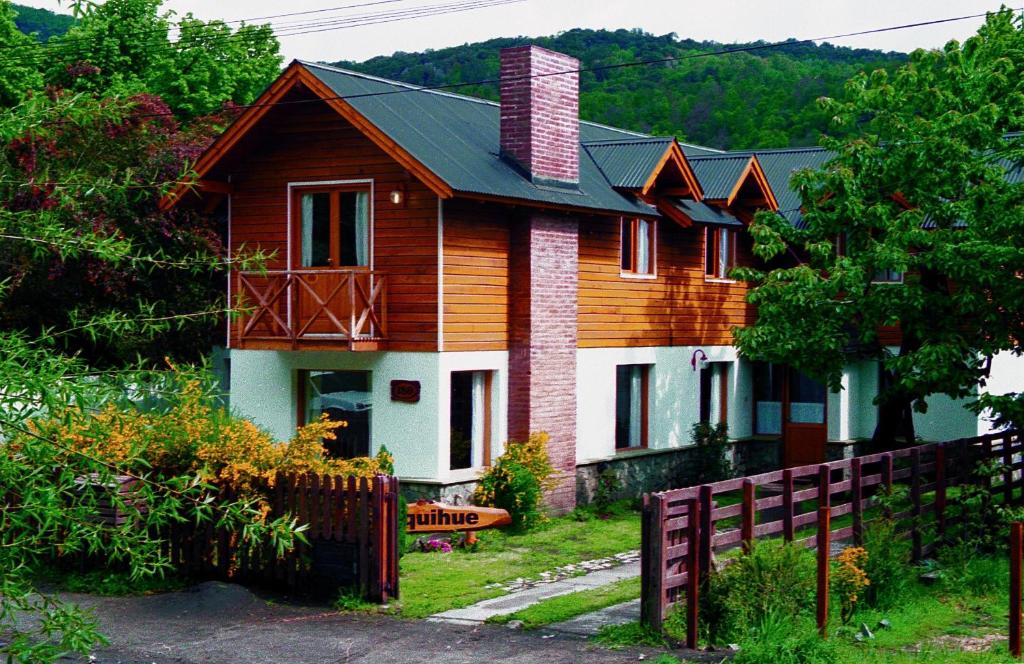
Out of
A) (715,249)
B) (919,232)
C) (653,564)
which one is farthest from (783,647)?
(715,249)

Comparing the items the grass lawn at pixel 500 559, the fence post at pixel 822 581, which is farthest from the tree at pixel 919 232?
the fence post at pixel 822 581

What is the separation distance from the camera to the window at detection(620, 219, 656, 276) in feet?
76.6

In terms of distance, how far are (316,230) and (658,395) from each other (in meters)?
7.59

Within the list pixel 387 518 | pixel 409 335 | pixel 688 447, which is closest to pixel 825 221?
pixel 688 447

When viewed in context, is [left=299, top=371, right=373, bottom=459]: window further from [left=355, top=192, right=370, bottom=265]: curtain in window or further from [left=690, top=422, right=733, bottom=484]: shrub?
[left=690, top=422, right=733, bottom=484]: shrub

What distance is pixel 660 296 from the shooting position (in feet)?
79.2

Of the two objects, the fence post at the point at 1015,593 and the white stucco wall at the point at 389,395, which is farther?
the white stucco wall at the point at 389,395

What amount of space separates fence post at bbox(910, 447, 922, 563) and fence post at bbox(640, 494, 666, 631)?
4.79 meters

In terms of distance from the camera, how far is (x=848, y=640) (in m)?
11.3

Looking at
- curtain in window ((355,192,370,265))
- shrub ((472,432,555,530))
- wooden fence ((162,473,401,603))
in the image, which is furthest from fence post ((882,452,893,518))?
curtain in window ((355,192,370,265))

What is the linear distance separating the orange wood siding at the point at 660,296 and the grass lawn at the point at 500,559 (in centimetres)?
367

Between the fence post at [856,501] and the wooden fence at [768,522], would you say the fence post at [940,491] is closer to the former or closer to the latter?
the wooden fence at [768,522]

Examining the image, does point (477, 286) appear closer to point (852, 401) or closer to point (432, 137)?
point (432, 137)

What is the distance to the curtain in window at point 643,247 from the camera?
23562mm
